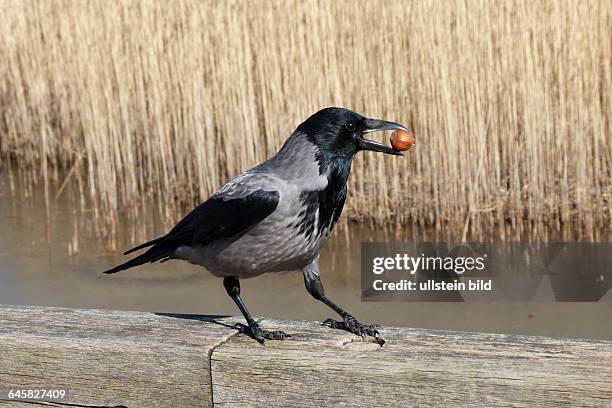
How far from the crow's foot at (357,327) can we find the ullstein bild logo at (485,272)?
2.32 m

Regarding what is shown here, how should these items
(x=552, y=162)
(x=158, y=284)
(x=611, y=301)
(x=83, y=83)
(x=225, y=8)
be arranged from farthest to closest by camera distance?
(x=83, y=83)
(x=225, y=8)
(x=552, y=162)
(x=158, y=284)
(x=611, y=301)

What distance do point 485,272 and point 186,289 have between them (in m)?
1.54

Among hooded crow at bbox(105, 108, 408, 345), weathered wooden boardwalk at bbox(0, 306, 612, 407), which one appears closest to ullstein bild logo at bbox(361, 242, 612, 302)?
hooded crow at bbox(105, 108, 408, 345)

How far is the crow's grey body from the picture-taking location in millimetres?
2234

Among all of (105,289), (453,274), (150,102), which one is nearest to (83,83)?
(150,102)

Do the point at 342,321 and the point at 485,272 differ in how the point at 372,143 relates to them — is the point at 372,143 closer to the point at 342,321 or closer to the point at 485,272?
the point at 342,321

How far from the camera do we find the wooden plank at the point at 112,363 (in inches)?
74.0

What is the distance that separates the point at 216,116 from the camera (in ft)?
18.6

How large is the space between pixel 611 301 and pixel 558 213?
869 millimetres

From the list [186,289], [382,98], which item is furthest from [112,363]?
[382,98]

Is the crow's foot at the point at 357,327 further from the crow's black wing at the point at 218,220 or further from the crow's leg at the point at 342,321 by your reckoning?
the crow's black wing at the point at 218,220

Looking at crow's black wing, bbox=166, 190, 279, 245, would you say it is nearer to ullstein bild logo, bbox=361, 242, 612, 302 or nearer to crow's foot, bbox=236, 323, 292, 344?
crow's foot, bbox=236, 323, 292, 344

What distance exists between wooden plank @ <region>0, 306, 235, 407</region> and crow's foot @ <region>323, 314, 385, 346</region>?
0.85ft

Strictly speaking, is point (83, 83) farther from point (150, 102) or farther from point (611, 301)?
point (611, 301)
